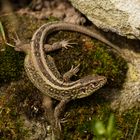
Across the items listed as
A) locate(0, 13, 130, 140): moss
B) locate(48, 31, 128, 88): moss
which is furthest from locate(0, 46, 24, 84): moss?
locate(48, 31, 128, 88): moss

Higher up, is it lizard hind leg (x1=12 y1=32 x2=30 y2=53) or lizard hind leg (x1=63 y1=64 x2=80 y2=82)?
lizard hind leg (x1=12 y1=32 x2=30 y2=53)

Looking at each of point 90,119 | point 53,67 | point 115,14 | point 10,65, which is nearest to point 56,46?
point 53,67

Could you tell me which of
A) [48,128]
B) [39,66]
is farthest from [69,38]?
[48,128]

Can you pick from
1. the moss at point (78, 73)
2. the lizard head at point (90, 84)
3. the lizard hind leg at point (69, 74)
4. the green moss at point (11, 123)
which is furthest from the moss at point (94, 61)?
the green moss at point (11, 123)

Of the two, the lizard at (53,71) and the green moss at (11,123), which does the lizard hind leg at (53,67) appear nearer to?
the lizard at (53,71)

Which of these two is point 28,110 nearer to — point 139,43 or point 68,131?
point 68,131

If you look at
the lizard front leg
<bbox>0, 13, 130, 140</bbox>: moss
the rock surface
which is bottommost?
<bbox>0, 13, 130, 140</bbox>: moss

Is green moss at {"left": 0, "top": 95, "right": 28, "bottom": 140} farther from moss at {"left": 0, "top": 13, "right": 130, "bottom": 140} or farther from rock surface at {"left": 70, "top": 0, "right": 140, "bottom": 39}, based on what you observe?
rock surface at {"left": 70, "top": 0, "right": 140, "bottom": 39}
